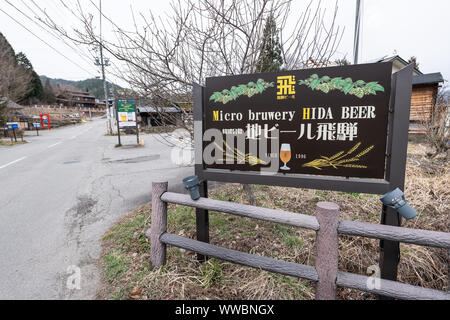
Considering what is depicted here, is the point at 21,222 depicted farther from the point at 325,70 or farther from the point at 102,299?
the point at 325,70

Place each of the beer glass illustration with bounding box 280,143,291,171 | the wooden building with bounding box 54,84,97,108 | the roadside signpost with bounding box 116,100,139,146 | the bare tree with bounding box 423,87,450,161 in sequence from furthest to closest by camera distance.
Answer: the wooden building with bounding box 54,84,97,108 < the roadside signpost with bounding box 116,100,139,146 < the bare tree with bounding box 423,87,450,161 < the beer glass illustration with bounding box 280,143,291,171

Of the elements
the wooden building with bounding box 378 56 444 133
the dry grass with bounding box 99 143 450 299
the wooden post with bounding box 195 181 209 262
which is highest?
the wooden building with bounding box 378 56 444 133

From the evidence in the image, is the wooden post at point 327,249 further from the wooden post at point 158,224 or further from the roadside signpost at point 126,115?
the roadside signpost at point 126,115

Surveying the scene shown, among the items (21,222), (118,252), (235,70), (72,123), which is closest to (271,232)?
(118,252)

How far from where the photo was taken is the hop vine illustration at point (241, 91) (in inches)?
98.2

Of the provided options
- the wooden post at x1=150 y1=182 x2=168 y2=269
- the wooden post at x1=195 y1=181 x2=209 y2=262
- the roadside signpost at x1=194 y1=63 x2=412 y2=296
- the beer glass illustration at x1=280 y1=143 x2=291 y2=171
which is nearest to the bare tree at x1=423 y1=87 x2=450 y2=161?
the roadside signpost at x1=194 y1=63 x2=412 y2=296

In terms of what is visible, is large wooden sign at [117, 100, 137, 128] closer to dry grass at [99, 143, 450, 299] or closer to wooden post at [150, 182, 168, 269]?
dry grass at [99, 143, 450, 299]

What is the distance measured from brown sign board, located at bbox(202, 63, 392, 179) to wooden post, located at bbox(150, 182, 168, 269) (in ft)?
2.61

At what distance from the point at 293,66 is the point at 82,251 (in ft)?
14.0

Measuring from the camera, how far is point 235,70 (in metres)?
4.26

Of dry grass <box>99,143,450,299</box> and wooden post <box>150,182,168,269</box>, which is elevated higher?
wooden post <box>150,182,168,269</box>

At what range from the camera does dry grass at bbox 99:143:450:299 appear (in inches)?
98.3

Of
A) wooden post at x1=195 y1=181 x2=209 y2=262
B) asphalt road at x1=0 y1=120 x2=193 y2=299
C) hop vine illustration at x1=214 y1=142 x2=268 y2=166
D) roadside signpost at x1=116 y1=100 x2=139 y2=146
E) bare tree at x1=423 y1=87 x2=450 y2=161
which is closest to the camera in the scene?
hop vine illustration at x1=214 y1=142 x2=268 y2=166

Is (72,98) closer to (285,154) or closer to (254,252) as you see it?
(254,252)
